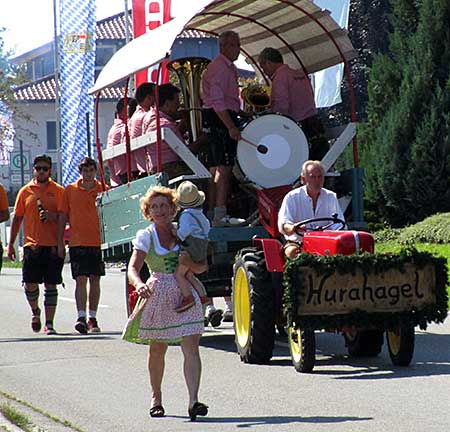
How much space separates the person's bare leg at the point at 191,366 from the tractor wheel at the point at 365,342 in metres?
3.54

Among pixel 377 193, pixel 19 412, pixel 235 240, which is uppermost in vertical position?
pixel 377 193

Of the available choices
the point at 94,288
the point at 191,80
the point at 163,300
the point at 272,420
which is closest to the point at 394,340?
the point at 272,420

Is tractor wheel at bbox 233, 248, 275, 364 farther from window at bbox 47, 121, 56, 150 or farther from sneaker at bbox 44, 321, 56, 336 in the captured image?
window at bbox 47, 121, 56, 150

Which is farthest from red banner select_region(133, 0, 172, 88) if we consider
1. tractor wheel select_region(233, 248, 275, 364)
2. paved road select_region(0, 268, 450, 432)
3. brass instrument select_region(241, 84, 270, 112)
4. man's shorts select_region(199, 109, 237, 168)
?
tractor wheel select_region(233, 248, 275, 364)

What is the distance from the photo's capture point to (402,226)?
1193 inches

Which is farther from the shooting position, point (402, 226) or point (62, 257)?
point (402, 226)

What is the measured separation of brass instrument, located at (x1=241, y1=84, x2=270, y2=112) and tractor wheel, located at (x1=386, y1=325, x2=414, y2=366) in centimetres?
426

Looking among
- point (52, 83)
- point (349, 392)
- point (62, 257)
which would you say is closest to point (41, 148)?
point (52, 83)

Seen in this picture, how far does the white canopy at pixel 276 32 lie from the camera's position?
632 inches

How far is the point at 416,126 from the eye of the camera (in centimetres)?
2898

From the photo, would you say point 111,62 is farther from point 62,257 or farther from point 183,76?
point 62,257

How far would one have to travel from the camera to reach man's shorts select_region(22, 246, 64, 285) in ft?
54.9

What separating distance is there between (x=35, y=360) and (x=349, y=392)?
13.7ft

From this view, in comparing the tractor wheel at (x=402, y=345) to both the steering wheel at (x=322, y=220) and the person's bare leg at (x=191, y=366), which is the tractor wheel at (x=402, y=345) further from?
the person's bare leg at (x=191, y=366)
